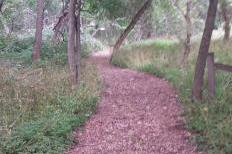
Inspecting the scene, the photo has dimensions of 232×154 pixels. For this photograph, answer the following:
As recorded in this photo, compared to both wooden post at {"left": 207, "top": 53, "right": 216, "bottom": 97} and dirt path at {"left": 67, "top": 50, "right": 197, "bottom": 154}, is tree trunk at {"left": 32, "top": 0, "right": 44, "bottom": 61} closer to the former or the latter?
dirt path at {"left": 67, "top": 50, "right": 197, "bottom": 154}

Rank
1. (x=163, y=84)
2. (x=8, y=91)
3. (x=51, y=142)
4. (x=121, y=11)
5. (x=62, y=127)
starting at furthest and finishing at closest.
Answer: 1. (x=121, y=11)
2. (x=163, y=84)
3. (x=8, y=91)
4. (x=62, y=127)
5. (x=51, y=142)

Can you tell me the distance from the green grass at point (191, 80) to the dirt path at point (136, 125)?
0.28m

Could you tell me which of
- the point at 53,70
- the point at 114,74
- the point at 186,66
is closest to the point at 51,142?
the point at 53,70

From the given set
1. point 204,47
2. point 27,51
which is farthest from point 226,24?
point 27,51

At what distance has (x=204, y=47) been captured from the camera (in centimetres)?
912

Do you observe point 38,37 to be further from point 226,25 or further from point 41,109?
point 41,109

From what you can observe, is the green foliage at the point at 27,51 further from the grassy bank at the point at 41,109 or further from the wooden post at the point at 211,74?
the wooden post at the point at 211,74

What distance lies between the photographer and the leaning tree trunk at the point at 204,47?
29.1 ft

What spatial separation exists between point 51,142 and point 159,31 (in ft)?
75.3

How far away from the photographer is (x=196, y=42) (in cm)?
1689

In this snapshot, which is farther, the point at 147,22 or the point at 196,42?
the point at 147,22

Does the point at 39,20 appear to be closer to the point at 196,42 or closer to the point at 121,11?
the point at 121,11

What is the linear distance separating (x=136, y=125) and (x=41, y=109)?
6.58 ft

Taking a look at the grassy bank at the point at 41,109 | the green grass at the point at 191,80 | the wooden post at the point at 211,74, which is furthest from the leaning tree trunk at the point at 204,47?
the grassy bank at the point at 41,109
